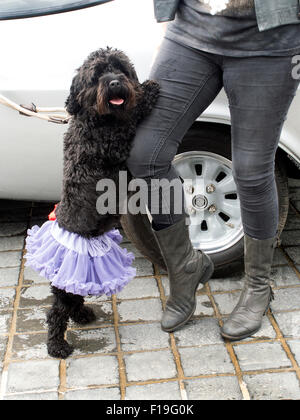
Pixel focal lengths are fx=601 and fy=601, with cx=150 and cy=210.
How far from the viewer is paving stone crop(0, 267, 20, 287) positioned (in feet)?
11.7

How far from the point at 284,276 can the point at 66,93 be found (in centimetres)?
165

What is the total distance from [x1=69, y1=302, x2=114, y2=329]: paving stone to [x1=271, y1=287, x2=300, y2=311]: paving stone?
0.89 m

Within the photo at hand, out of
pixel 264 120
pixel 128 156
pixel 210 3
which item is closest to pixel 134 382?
pixel 128 156

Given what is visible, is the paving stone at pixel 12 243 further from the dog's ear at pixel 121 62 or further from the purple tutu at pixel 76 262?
the dog's ear at pixel 121 62

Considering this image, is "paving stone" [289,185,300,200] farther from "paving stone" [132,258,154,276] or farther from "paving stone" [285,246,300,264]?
"paving stone" [132,258,154,276]

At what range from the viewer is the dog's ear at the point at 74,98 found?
8.47ft

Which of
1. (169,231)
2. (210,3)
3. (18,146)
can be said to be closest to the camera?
(210,3)

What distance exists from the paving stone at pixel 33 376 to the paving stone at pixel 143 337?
37 centimetres

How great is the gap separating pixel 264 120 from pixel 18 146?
1488mm

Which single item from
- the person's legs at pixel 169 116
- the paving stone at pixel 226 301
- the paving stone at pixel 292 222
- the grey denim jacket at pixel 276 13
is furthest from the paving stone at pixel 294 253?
the grey denim jacket at pixel 276 13

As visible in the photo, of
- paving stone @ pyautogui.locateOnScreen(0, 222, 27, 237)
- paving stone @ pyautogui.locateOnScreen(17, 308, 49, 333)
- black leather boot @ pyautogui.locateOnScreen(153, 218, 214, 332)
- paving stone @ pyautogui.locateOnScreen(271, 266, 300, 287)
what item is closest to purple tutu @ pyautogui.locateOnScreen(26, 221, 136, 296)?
black leather boot @ pyautogui.locateOnScreen(153, 218, 214, 332)

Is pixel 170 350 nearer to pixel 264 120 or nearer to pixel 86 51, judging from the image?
pixel 264 120

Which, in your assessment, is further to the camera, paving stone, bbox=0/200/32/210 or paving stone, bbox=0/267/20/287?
paving stone, bbox=0/200/32/210
